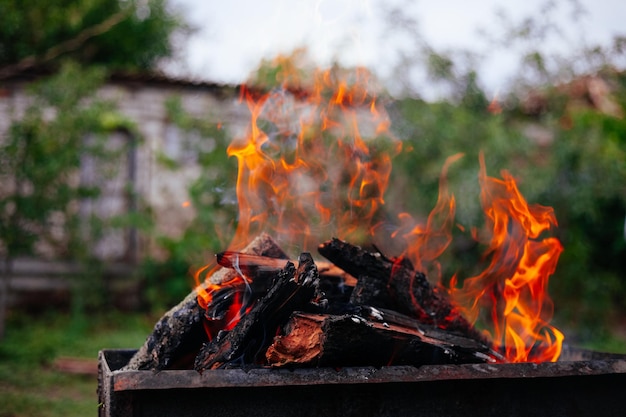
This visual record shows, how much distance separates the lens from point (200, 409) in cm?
251

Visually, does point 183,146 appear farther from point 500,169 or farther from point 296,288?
point 296,288

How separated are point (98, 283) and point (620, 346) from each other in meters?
6.94

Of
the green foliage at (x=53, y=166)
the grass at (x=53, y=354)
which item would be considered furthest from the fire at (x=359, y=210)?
the green foliage at (x=53, y=166)

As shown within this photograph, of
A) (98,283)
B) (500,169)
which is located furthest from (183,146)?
(500,169)

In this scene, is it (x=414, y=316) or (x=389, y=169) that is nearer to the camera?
(x=414, y=316)

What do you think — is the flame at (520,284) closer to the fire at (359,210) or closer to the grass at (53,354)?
the fire at (359,210)

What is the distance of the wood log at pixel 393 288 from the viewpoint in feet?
10.8

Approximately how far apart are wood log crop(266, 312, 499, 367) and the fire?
1.49 ft

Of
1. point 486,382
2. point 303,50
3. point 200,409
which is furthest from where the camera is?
point 303,50

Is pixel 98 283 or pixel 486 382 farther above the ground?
pixel 486 382

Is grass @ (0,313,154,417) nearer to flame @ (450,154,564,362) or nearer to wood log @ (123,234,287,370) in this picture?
wood log @ (123,234,287,370)

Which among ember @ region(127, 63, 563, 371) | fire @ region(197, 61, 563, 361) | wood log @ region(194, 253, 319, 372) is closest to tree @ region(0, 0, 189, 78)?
fire @ region(197, 61, 563, 361)

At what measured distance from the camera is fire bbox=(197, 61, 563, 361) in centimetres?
379

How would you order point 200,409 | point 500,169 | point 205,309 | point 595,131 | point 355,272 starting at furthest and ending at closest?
point 595,131 → point 500,169 → point 355,272 → point 205,309 → point 200,409
